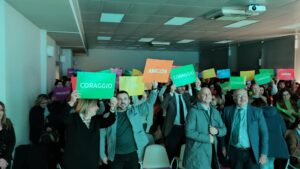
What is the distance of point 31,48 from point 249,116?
417 centimetres

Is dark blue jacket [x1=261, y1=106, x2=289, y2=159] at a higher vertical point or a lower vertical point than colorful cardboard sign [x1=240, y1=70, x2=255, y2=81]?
lower

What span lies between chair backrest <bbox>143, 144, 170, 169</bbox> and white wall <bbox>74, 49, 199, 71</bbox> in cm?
1334

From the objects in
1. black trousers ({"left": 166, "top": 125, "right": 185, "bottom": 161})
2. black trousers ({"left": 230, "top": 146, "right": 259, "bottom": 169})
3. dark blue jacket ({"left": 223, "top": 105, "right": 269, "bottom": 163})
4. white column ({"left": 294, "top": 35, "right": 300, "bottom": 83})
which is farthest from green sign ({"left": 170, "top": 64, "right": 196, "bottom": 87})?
white column ({"left": 294, "top": 35, "right": 300, "bottom": 83})

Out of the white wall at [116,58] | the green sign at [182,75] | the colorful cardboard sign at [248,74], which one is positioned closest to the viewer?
the green sign at [182,75]

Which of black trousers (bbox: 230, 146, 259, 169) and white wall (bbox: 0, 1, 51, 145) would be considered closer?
black trousers (bbox: 230, 146, 259, 169)

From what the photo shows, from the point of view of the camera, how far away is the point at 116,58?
16.9 meters

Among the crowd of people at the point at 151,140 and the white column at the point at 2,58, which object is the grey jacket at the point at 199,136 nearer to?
the crowd of people at the point at 151,140

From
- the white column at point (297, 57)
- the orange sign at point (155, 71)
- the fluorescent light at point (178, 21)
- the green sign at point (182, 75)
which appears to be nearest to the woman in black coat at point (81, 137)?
the orange sign at point (155, 71)

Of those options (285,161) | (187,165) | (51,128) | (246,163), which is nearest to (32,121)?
(51,128)

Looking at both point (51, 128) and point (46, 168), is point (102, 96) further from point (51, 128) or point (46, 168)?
point (51, 128)

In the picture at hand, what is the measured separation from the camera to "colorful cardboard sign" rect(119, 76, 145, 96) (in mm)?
3471

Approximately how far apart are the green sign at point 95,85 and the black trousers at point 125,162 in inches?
25.0

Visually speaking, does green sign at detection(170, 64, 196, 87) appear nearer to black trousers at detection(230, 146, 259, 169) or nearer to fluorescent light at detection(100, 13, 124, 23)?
black trousers at detection(230, 146, 259, 169)

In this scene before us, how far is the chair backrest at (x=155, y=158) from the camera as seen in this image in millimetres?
3789
